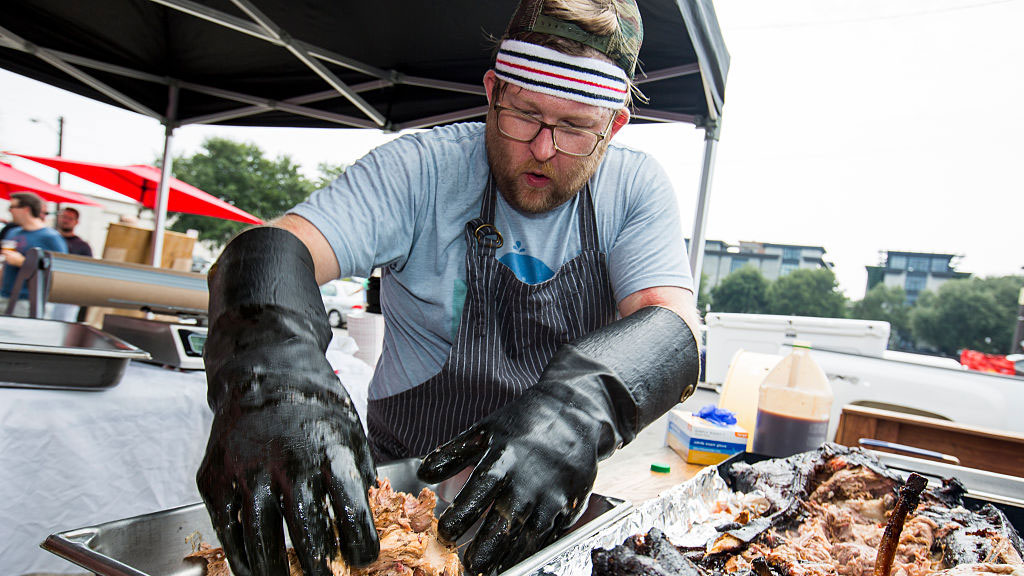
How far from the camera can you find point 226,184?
33.7 m

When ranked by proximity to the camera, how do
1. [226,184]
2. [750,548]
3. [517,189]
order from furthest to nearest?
[226,184] → [517,189] → [750,548]

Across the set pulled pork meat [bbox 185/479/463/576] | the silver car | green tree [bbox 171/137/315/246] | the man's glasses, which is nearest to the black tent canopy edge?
the man's glasses

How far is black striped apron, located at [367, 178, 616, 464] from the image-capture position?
145 centimetres

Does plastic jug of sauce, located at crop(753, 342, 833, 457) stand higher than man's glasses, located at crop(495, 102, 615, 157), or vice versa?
man's glasses, located at crop(495, 102, 615, 157)

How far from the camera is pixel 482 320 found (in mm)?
1489

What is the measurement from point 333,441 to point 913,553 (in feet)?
3.96

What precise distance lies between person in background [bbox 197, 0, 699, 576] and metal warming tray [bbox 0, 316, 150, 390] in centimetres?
90

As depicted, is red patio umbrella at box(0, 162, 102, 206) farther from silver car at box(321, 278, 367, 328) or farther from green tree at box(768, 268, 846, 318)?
green tree at box(768, 268, 846, 318)

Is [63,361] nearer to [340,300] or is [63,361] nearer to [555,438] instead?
[555,438]

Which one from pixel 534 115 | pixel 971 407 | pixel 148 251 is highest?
pixel 534 115

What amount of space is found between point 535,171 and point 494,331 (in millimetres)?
429

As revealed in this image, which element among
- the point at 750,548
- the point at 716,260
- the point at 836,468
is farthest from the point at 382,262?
the point at 716,260

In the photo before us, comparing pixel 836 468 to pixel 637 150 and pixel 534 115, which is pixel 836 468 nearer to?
pixel 637 150

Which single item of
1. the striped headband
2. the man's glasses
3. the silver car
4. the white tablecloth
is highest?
the striped headband
